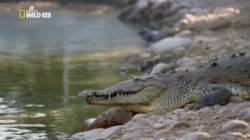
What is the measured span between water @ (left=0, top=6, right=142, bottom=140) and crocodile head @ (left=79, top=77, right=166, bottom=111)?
629 mm

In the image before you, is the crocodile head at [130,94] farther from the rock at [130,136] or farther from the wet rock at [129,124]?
the rock at [130,136]

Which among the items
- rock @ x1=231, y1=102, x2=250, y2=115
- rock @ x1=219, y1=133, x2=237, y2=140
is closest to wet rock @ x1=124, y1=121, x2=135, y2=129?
rock @ x1=231, y1=102, x2=250, y2=115

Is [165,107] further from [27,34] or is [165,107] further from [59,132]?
[27,34]

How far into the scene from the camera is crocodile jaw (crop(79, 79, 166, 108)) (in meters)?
7.24

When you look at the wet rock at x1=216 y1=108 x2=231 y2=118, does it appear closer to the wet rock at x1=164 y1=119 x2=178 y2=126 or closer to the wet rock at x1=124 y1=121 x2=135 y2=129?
the wet rock at x1=164 y1=119 x2=178 y2=126

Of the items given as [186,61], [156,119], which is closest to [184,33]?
[186,61]

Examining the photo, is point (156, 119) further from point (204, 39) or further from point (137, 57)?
point (137, 57)

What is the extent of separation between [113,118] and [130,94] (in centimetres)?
31

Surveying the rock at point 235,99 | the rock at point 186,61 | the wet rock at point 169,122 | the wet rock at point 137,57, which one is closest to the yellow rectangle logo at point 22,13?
the wet rock at point 137,57

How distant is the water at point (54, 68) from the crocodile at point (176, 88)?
2.41 feet

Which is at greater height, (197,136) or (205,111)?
(205,111)

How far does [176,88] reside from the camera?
7352mm

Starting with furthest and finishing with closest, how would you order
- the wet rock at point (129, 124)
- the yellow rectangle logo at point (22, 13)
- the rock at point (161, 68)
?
the yellow rectangle logo at point (22, 13) → the rock at point (161, 68) → the wet rock at point (129, 124)

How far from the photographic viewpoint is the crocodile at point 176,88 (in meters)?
7.18
